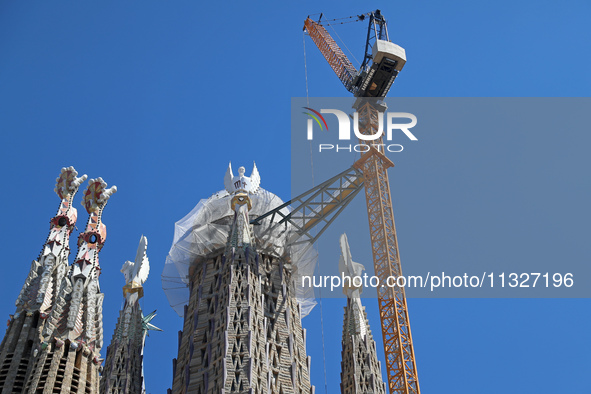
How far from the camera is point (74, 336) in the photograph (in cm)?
Result: 3741

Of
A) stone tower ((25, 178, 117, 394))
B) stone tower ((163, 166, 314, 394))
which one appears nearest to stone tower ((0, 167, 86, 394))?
stone tower ((25, 178, 117, 394))

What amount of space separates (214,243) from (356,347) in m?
9.66

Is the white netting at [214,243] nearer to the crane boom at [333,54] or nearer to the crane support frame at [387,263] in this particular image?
the crane support frame at [387,263]

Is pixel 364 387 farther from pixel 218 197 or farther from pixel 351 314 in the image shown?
pixel 218 197

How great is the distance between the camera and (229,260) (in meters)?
46.1

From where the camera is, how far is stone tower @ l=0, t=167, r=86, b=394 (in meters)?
38.2

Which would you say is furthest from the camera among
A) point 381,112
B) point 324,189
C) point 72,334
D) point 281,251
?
point 381,112

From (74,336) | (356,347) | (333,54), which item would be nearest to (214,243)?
(356,347)

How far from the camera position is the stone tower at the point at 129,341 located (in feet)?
154

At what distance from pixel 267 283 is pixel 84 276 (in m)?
11.0

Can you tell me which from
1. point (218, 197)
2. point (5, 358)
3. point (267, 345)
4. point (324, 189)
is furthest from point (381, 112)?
point (5, 358)

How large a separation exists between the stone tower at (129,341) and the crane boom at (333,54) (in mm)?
18105

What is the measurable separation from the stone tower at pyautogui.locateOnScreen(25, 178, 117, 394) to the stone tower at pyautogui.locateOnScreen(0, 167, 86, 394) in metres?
0.48

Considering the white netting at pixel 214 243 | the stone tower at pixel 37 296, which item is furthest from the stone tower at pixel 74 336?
the white netting at pixel 214 243
